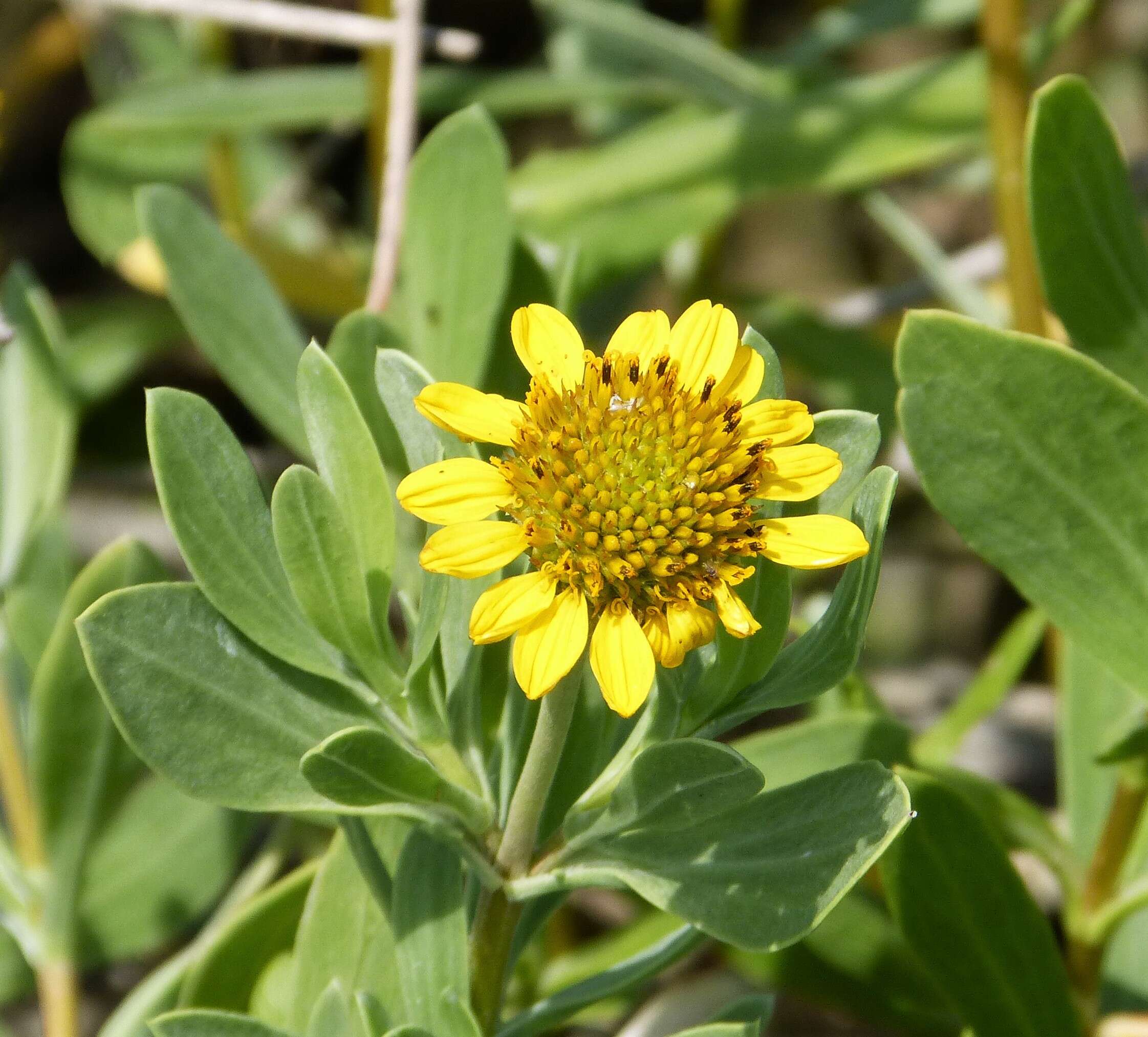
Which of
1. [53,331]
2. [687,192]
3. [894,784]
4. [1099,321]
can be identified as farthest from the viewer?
[687,192]

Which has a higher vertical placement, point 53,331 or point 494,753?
point 53,331

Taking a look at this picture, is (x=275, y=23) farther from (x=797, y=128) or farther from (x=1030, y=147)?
(x=1030, y=147)

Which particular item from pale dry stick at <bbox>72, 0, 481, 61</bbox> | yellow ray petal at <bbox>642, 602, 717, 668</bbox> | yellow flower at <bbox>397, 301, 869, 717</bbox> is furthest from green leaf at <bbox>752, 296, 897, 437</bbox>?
yellow ray petal at <bbox>642, 602, 717, 668</bbox>

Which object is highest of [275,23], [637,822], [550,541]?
[275,23]

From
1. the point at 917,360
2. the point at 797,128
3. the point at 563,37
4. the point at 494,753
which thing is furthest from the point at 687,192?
the point at 494,753

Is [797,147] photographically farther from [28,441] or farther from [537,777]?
[537,777]

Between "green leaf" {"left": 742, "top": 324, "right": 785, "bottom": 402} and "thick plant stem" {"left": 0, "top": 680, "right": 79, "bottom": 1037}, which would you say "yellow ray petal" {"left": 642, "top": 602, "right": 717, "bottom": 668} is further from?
"thick plant stem" {"left": 0, "top": 680, "right": 79, "bottom": 1037}

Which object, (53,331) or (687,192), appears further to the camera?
(687,192)
